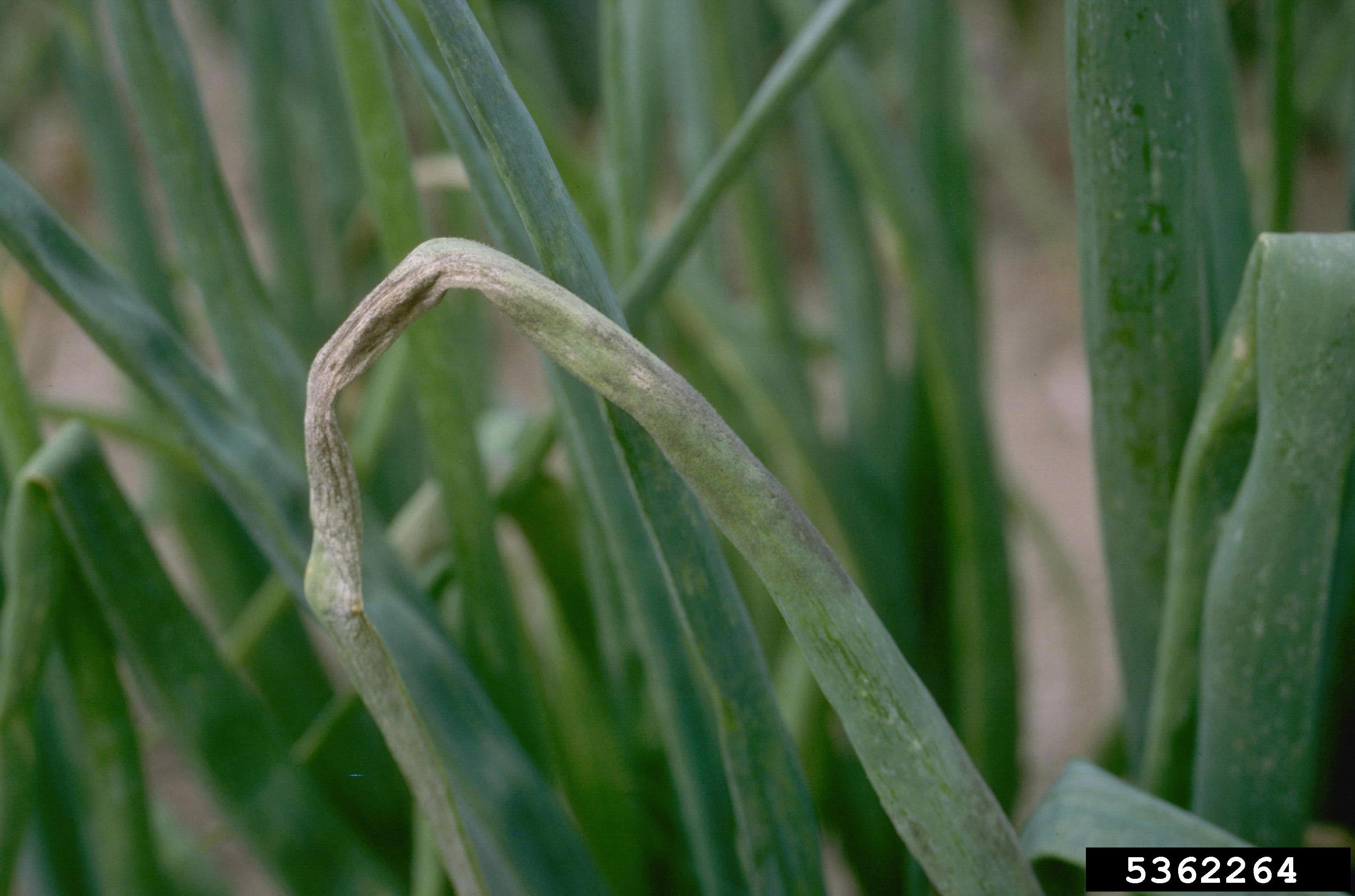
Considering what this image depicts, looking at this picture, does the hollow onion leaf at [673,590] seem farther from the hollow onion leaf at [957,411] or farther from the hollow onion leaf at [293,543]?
the hollow onion leaf at [957,411]

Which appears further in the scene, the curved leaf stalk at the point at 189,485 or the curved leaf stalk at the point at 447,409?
the curved leaf stalk at the point at 189,485

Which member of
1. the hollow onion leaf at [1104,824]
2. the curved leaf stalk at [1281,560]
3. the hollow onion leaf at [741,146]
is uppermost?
the hollow onion leaf at [741,146]

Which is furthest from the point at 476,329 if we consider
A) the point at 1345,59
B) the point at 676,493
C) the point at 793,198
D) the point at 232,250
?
the point at 793,198

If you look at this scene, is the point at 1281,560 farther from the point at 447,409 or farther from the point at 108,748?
the point at 108,748

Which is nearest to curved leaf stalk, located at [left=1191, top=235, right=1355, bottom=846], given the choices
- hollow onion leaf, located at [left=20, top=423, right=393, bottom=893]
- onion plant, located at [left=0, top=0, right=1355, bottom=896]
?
onion plant, located at [left=0, top=0, right=1355, bottom=896]

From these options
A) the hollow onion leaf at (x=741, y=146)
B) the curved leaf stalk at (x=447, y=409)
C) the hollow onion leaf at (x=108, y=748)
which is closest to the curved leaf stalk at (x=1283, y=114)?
the hollow onion leaf at (x=741, y=146)

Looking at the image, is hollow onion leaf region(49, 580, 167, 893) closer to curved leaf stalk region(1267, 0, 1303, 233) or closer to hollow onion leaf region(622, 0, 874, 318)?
hollow onion leaf region(622, 0, 874, 318)

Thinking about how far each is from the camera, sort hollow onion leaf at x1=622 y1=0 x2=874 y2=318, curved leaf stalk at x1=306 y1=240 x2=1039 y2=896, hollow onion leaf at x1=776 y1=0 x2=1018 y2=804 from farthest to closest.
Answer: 1. hollow onion leaf at x1=776 y1=0 x2=1018 y2=804
2. hollow onion leaf at x1=622 y1=0 x2=874 y2=318
3. curved leaf stalk at x1=306 y1=240 x2=1039 y2=896

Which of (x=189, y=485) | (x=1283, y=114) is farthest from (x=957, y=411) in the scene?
(x=189, y=485)
